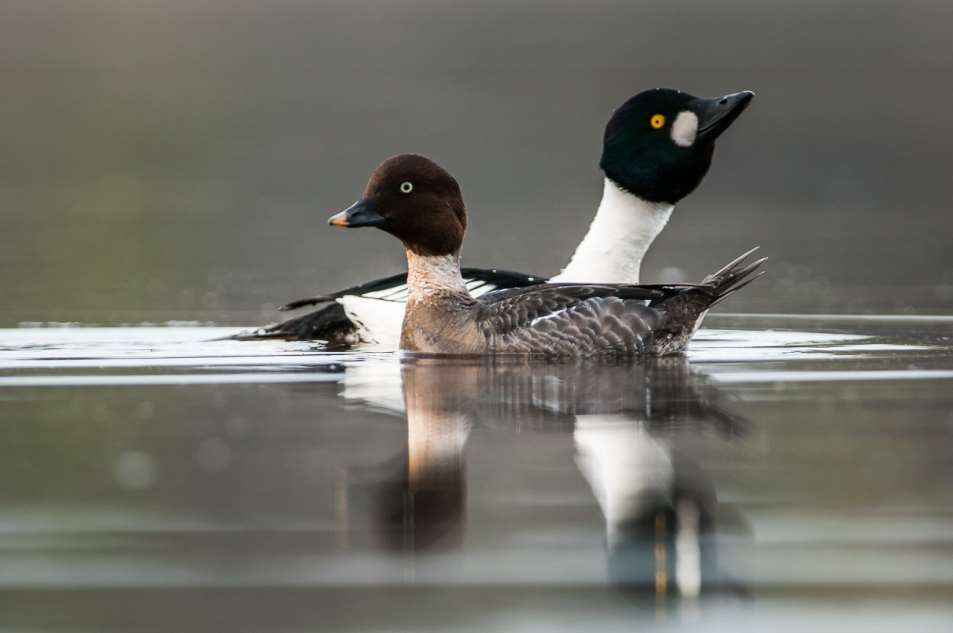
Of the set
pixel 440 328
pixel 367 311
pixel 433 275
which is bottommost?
pixel 440 328

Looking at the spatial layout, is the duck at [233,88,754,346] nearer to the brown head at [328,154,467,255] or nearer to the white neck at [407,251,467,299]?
the white neck at [407,251,467,299]

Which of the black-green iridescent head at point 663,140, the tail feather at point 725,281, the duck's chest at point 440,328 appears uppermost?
the black-green iridescent head at point 663,140

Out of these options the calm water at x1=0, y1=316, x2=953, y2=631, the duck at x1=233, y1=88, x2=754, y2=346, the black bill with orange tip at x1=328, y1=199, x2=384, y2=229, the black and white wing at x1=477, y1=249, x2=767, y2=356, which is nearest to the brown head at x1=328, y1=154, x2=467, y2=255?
the black bill with orange tip at x1=328, y1=199, x2=384, y2=229

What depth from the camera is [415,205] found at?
973 centimetres

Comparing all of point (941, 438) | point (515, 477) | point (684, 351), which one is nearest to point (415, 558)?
point (515, 477)

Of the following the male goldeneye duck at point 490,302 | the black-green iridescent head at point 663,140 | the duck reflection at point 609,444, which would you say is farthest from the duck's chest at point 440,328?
the black-green iridescent head at point 663,140

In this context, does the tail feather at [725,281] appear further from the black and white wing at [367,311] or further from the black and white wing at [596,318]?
the black and white wing at [367,311]

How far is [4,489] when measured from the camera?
523 cm

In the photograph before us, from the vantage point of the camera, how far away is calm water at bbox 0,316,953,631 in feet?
12.5

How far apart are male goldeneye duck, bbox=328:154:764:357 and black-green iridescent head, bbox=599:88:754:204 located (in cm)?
98

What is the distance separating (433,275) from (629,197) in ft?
5.12

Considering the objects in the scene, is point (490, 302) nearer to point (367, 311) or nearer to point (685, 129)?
point (367, 311)

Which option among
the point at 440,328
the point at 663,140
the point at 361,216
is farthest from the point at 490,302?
the point at 663,140

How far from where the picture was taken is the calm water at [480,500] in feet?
12.5
